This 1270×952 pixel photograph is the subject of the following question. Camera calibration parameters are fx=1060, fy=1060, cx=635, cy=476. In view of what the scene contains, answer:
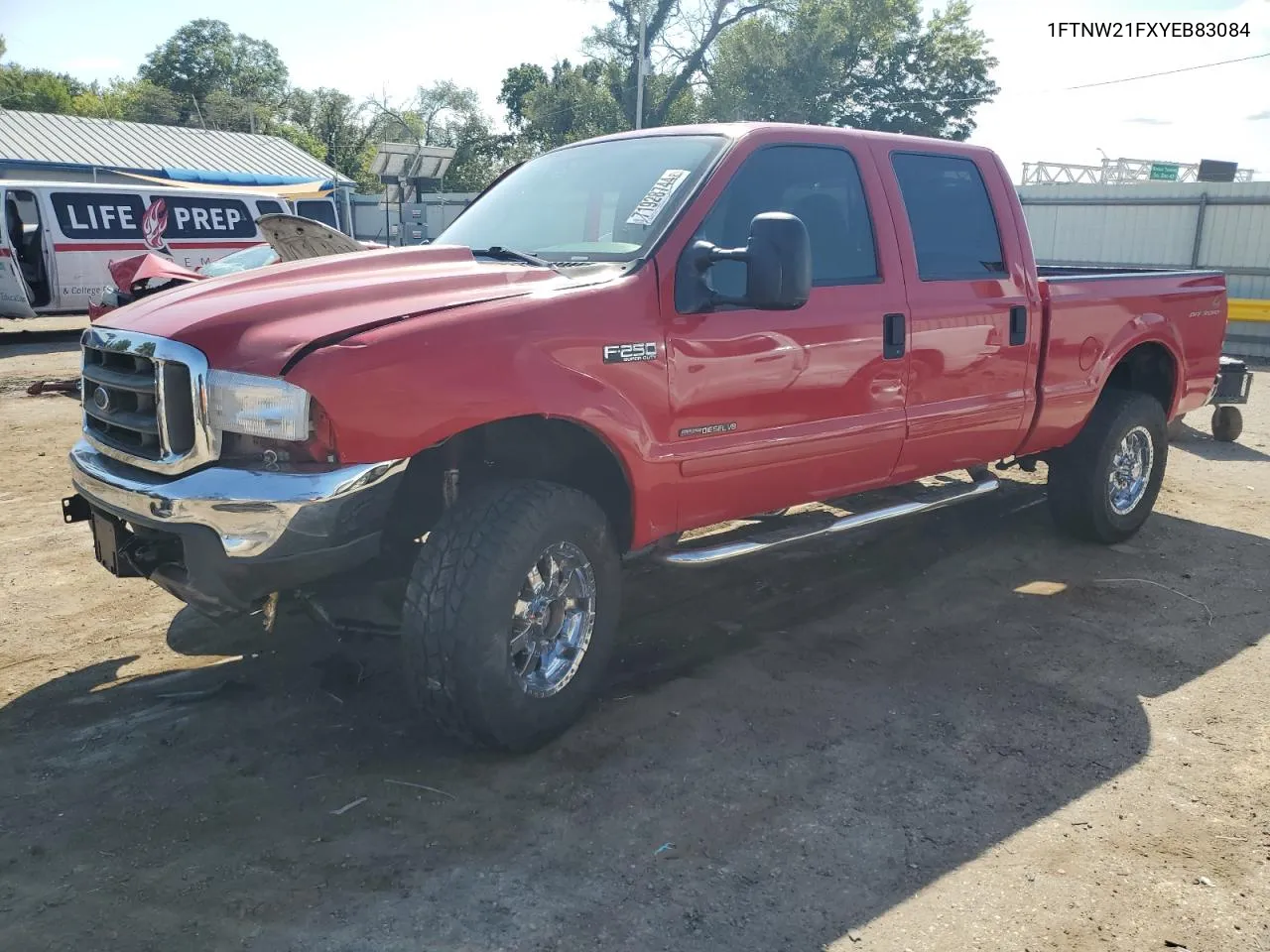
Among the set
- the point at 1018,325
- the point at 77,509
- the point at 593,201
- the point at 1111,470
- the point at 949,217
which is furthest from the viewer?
the point at 1111,470

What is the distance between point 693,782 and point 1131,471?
153 inches

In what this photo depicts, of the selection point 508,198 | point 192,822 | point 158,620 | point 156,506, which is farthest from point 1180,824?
point 158,620

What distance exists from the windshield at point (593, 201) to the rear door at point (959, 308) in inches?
42.4

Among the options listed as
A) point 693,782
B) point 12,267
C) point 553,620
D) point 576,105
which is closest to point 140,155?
point 12,267

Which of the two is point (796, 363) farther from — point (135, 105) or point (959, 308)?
point (135, 105)

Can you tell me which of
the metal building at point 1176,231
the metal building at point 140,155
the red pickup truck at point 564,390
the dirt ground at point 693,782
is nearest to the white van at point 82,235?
the metal building at point 140,155

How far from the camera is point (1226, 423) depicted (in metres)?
9.02

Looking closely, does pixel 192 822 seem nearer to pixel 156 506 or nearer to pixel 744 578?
pixel 156 506

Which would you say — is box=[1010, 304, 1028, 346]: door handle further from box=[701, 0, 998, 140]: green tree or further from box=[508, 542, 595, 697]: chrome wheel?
box=[701, 0, 998, 140]: green tree

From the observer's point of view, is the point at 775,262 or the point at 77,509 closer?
the point at 775,262

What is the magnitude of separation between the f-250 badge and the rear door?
141cm

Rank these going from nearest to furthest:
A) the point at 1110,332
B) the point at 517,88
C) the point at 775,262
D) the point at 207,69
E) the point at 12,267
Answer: the point at 775,262
the point at 1110,332
the point at 12,267
the point at 517,88
the point at 207,69

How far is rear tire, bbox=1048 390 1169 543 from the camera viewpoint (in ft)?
18.7

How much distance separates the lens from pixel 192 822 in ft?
9.98
